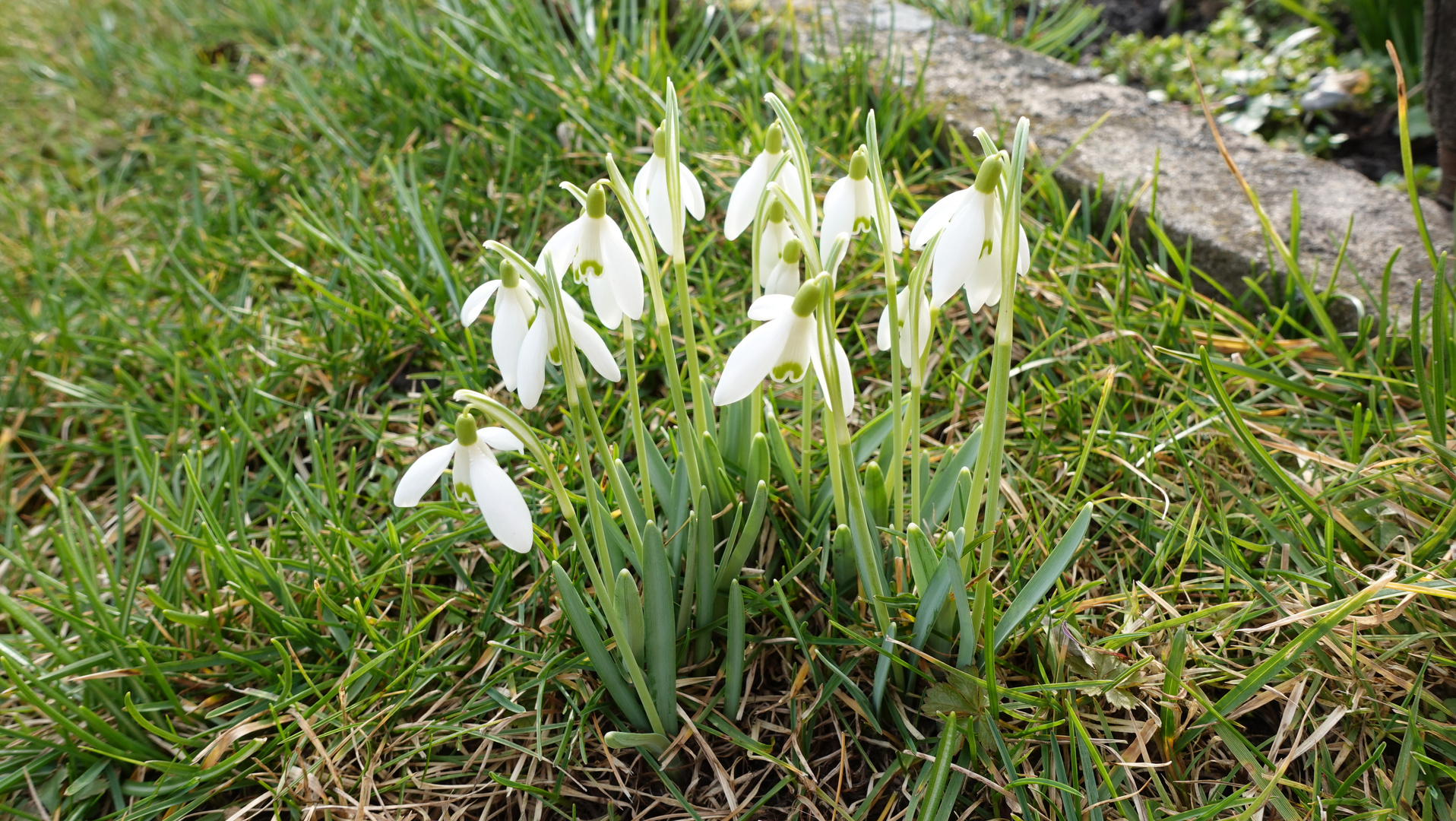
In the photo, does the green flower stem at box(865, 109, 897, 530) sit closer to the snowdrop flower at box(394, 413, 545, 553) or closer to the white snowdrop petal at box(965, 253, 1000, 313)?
the white snowdrop petal at box(965, 253, 1000, 313)

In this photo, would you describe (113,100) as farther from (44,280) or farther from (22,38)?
(44,280)

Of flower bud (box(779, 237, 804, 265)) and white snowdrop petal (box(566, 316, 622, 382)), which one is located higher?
flower bud (box(779, 237, 804, 265))

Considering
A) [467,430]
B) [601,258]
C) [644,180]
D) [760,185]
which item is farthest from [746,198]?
[467,430]

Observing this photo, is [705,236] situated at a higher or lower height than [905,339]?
lower

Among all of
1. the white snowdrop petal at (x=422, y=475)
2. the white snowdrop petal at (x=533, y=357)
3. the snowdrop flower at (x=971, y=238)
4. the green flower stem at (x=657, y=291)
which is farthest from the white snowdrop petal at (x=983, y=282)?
the white snowdrop petal at (x=422, y=475)

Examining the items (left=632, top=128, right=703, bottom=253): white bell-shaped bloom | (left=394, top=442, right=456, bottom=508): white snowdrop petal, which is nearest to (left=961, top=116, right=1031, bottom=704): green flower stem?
(left=632, top=128, right=703, bottom=253): white bell-shaped bloom

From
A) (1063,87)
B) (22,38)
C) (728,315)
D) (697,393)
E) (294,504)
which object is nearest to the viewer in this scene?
(697,393)

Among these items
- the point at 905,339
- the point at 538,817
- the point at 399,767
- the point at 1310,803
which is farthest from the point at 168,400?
the point at 1310,803
